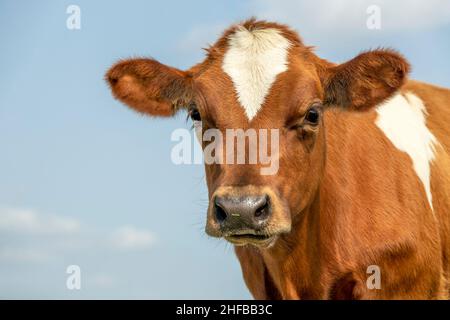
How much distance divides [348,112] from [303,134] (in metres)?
1.13

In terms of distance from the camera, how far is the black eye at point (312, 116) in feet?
29.9

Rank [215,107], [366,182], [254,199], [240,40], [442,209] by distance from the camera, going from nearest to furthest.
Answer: [254,199] → [215,107] → [240,40] → [366,182] → [442,209]

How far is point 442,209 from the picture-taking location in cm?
1116

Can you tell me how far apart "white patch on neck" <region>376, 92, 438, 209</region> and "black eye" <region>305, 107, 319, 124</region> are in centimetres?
173

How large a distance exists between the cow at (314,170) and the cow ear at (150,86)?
0.04ft

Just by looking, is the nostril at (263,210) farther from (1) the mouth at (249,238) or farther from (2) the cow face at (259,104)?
(1) the mouth at (249,238)

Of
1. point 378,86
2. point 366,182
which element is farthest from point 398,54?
point 366,182

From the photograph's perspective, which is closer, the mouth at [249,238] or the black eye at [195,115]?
the mouth at [249,238]

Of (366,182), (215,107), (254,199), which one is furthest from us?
(366,182)

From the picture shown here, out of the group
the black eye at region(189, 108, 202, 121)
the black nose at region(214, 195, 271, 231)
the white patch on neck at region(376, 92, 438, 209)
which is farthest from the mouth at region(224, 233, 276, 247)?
the white patch on neck at region(376, 92, 438, 209)

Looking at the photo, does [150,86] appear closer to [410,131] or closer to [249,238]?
[249,238]

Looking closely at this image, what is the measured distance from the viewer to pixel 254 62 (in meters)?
9.25

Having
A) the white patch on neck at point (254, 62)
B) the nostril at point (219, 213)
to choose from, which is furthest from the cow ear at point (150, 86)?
the nostril at point (219, 213)
